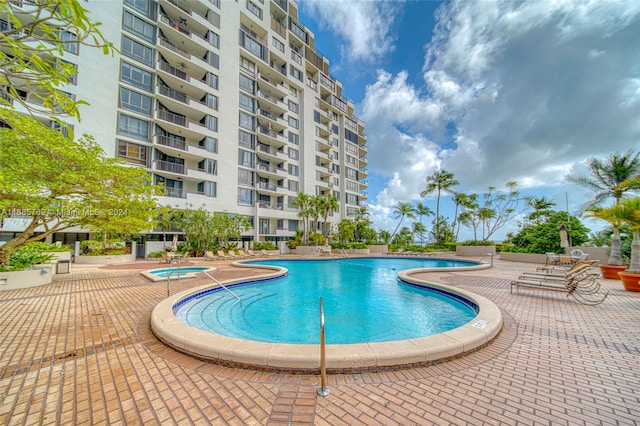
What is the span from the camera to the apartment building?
20.0 m

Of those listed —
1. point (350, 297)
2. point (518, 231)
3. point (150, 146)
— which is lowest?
Result: point (350, 297)

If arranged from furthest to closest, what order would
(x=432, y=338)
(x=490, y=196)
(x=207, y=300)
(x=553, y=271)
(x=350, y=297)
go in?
(x=490, y=196) < (x=553, y=271) < (x=350, y=297) < (x=207, y=300) < (x=432, y=338)

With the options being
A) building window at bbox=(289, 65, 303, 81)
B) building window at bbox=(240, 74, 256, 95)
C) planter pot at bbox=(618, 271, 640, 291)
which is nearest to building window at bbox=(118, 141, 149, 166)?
building window at bbox=(240, 74, 256, 95)

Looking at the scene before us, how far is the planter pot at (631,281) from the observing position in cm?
790

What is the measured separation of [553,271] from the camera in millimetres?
10453

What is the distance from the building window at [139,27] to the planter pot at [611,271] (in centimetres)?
3338

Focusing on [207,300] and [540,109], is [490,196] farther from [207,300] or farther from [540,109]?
[207,300]

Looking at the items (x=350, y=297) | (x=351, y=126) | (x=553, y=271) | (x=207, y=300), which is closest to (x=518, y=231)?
(x=553, y=271)

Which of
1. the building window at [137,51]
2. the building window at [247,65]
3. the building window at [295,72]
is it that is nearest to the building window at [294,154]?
the building window at [247,65]

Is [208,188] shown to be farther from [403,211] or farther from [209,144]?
[403,211]

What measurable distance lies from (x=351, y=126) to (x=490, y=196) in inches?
900

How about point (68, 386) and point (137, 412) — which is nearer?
point (137, 412)

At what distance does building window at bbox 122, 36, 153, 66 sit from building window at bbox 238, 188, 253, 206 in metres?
13.3

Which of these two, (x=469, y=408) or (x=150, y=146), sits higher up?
(x=150, y=146)
